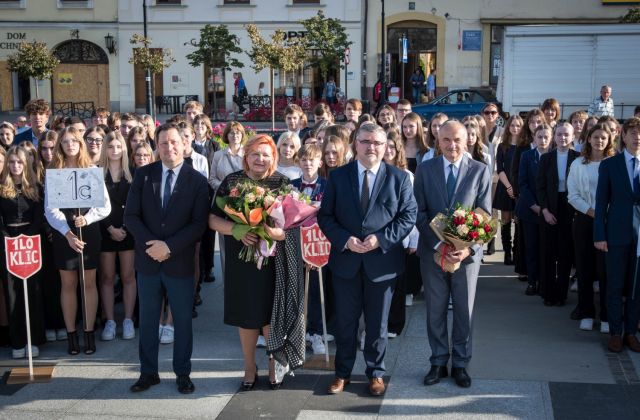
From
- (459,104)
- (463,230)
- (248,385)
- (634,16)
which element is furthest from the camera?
(634,16)

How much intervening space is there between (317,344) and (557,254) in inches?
119

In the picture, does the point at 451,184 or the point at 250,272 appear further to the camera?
the point at 451,184

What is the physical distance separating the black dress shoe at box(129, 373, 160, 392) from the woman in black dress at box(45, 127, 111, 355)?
1.08m

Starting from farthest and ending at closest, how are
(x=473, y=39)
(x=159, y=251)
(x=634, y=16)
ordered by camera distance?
(x=473, y=39)
(x=634, y=16)
(x=159, y=251)

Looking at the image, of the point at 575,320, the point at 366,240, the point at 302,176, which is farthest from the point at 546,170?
the point at 366,240

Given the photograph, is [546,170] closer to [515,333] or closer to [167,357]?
[515,333]

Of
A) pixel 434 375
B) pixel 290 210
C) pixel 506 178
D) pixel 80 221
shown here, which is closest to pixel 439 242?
pixel 434 375

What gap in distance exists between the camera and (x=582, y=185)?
7.61 m

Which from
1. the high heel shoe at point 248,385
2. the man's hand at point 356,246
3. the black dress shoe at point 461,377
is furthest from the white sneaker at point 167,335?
the black dress shoe at point 461,377

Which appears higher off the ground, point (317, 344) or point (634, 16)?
point (634, 16)

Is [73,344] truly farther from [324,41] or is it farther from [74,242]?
[324,41]

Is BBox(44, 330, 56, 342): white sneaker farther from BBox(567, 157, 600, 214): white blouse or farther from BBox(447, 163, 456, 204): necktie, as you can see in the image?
BBox(567, 157, 600, 214): white blouse

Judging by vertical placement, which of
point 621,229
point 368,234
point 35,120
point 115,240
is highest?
point 35,120

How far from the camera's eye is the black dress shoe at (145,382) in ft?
20.2
